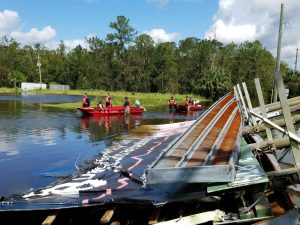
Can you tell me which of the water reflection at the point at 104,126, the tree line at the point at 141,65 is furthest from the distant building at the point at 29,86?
the water reflection at the point at 104,126

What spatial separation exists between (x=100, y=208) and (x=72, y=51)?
114m

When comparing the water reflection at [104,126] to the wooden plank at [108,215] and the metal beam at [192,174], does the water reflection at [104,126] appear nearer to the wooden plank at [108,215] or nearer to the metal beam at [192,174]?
the wooden plank at [108,215]

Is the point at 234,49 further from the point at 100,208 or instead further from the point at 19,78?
the point at 100,208

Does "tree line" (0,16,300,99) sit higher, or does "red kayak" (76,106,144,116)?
"tree line" (0,16,300,99)

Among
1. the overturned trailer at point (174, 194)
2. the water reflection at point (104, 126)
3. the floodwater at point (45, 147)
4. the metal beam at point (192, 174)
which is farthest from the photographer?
the water reflection at point (104, 126)

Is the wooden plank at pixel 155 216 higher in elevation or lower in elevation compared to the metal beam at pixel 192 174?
lower

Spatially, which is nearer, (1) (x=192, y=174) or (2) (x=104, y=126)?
(1) (x=192, y=174)

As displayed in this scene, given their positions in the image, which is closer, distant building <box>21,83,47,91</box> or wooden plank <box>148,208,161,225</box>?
wooden plank <box>148,208,161,225</box>

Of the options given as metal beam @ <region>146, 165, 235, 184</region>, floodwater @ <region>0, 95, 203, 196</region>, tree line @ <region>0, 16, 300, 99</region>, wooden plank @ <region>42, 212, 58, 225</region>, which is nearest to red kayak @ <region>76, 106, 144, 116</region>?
floodwater @ <region>0, 95, 203, 196</region>

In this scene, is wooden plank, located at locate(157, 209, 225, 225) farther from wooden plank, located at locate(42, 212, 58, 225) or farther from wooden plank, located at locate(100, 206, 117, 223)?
wooden plank, located at locate(42, 212, 58, 225)

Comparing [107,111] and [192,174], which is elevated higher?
[192,174]

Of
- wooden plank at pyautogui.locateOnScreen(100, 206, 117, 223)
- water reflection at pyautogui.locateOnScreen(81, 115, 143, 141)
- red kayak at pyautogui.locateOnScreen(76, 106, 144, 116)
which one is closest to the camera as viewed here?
wooden plank at pyautogui.locateOnScreen(100, 206, 117, 223)

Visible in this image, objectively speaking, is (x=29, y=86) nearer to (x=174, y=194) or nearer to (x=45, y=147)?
(x=45, y=147)

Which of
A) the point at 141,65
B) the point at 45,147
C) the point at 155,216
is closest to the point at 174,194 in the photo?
the point at 155,216
